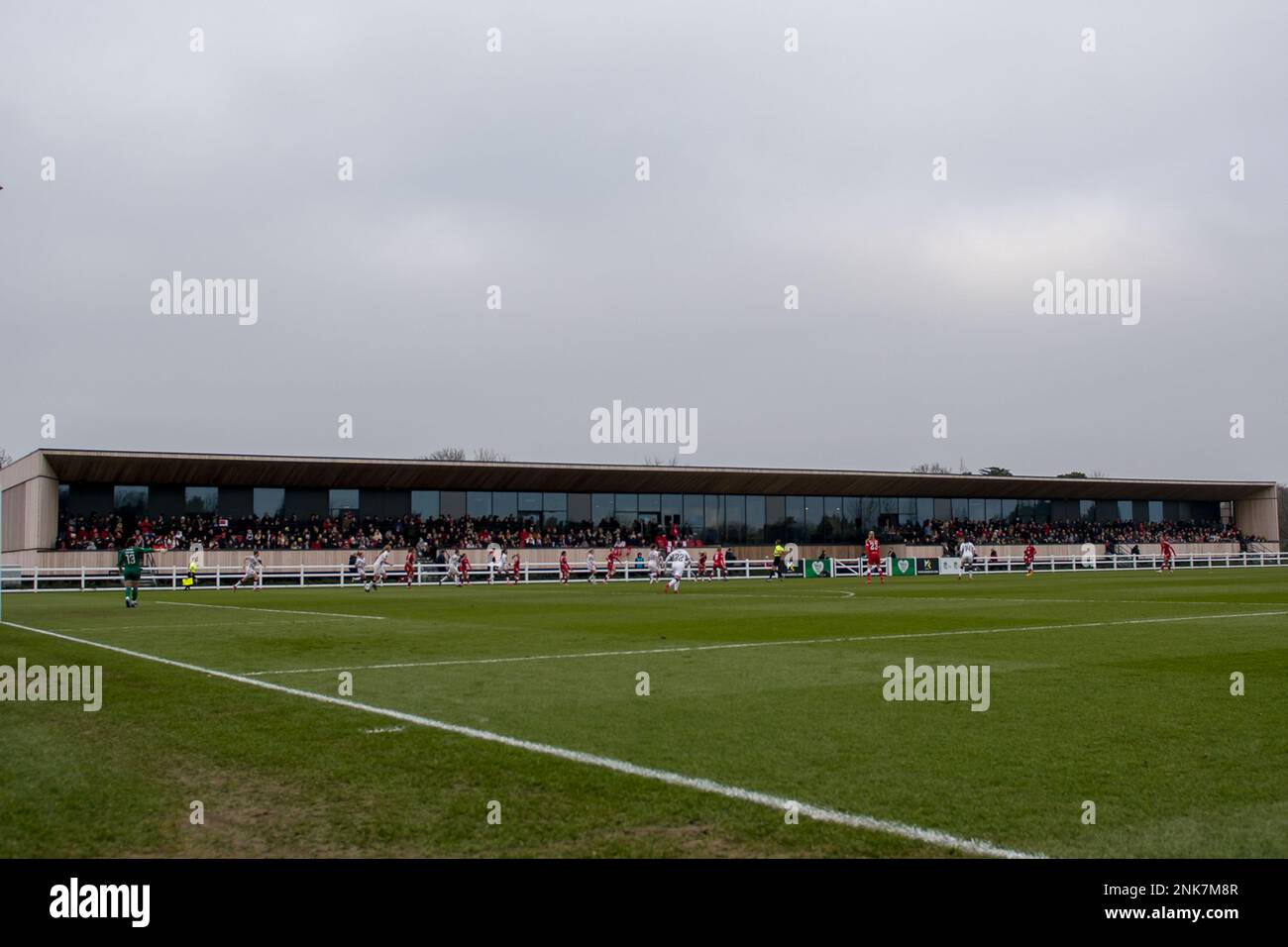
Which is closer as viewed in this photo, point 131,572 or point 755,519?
point 131,572

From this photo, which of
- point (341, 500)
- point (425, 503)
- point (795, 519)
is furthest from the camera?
point (795, 519)

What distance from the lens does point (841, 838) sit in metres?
5.21

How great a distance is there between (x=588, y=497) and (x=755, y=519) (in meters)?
11.1

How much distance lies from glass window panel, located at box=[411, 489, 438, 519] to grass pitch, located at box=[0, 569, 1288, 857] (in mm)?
43611

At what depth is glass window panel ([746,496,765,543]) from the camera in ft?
221

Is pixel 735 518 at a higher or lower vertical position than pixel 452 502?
lower

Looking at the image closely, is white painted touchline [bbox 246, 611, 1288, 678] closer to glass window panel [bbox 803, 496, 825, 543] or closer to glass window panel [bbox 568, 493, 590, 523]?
glass window panel [bbox 568, 493, 590, 523]

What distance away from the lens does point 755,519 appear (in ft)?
222

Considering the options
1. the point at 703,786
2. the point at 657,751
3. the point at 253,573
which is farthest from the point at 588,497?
the point at 703,786

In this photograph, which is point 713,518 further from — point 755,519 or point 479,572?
point 479,572

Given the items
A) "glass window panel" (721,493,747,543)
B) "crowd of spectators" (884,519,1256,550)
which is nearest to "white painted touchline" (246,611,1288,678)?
"glass window panel" (721,493,747,543)
